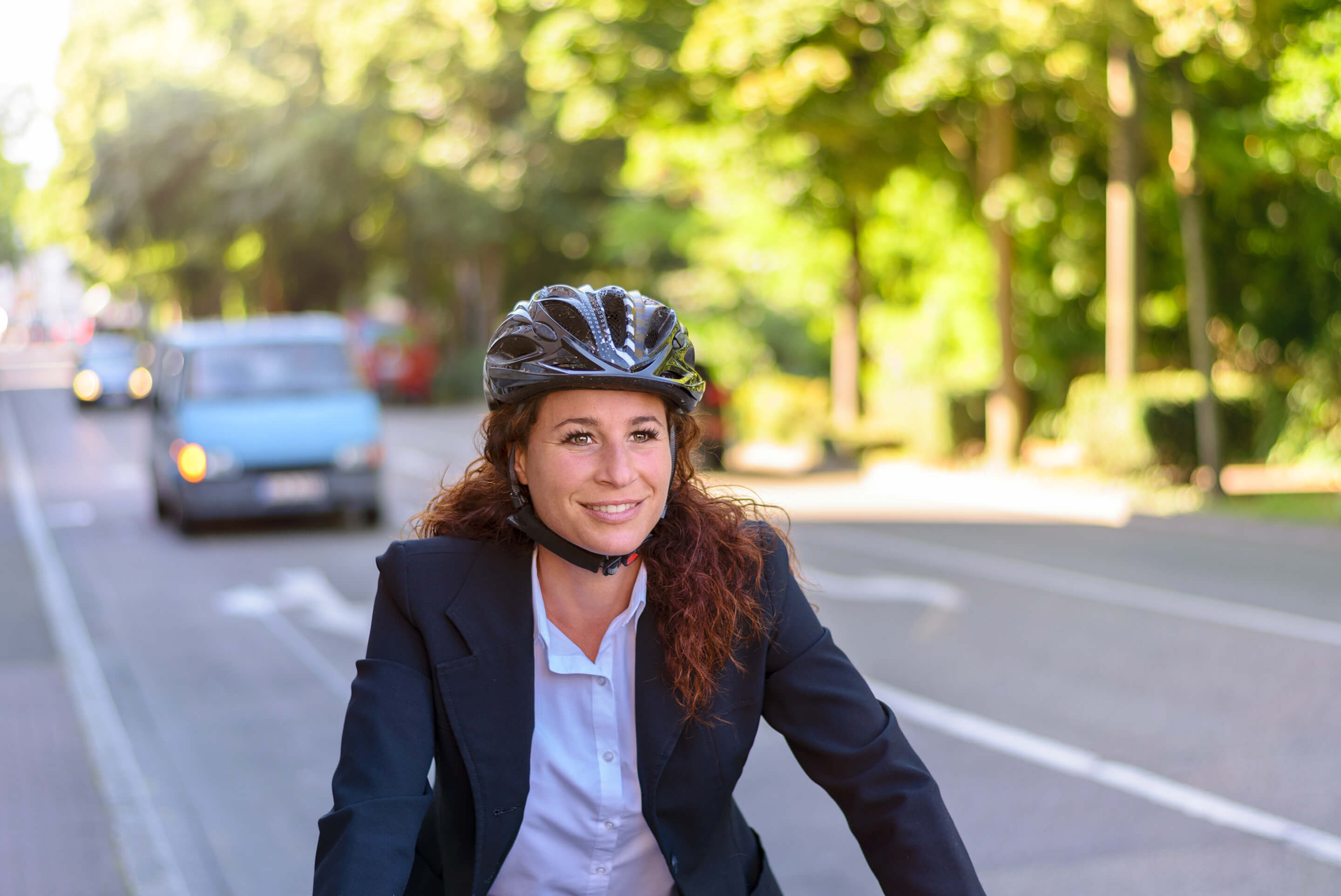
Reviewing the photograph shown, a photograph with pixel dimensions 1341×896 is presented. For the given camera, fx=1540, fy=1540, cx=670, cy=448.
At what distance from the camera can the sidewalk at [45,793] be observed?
4914 millimetres

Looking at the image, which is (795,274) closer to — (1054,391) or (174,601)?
(1054,391)

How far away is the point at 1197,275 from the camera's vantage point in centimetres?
1609

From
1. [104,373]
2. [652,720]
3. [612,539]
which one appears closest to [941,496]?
[612,539]

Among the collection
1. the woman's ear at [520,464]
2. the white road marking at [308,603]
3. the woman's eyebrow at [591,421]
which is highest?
the woman's eyebrow at [591,421]

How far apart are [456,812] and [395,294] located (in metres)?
66.3

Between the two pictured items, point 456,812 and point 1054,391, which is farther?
point 1054,391

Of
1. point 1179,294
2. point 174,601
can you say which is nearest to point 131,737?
point 174,601

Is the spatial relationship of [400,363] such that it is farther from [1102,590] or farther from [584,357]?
[584,357]

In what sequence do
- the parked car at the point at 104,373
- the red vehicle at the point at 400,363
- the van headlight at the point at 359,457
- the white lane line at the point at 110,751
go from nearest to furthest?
the white lane line at the point at 110,751 < the van headlight at the point at 359,457 < the parked car at the point at 104,373 < the red vehicle at the point at 400,363

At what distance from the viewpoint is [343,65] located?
112 feet

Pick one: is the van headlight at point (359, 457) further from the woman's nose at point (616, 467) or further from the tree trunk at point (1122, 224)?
the woman's nose at point (616, 467)

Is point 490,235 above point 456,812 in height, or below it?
above

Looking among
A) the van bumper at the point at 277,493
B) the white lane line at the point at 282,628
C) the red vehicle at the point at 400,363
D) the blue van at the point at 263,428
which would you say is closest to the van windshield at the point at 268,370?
the blue van at the point at 263,428

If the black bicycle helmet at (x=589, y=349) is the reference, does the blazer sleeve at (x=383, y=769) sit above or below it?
below
